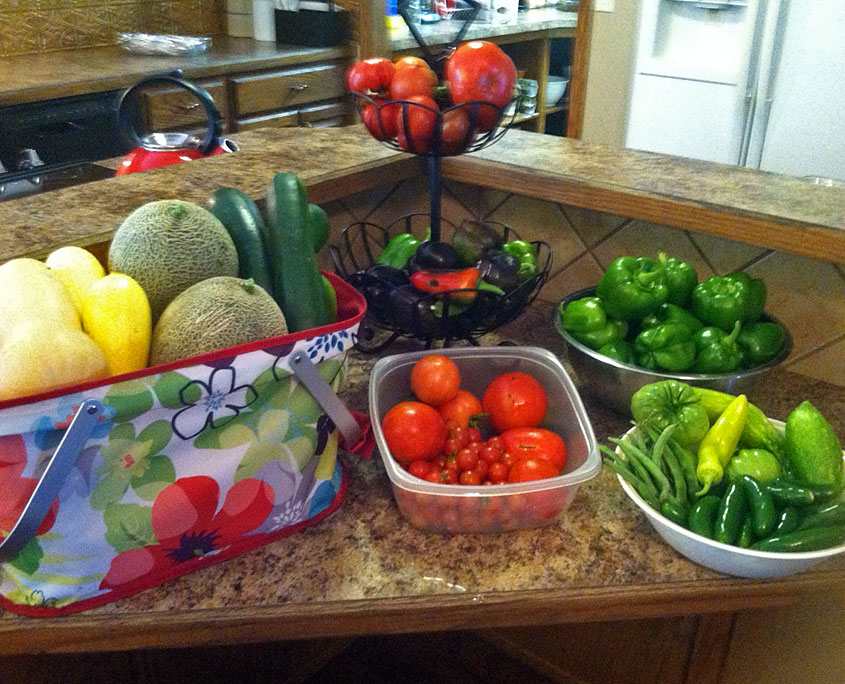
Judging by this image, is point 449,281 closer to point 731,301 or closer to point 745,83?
point 731,301

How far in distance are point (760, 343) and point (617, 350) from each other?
17 centimetres

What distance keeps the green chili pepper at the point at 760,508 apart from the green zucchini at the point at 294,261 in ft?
1.45

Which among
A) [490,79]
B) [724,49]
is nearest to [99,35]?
[724,49]

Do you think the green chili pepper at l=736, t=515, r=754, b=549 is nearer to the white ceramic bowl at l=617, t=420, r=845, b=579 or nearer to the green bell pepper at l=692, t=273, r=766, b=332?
the white ceramic bowl at l=617, t=420, r=845, b=579

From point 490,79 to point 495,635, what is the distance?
39.5 inches

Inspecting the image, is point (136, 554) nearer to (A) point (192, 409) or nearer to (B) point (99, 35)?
(A) point (192, 409)

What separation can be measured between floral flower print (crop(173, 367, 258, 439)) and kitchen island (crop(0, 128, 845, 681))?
174 mm

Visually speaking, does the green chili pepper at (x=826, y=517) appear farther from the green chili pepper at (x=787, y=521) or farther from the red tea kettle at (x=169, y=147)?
the red tea kettle at (x=169, y=147)

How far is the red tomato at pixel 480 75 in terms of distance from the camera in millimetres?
915

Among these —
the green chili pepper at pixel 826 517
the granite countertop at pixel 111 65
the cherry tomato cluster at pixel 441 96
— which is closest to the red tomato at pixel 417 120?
the cherry tomato cluster at pixel 441 96

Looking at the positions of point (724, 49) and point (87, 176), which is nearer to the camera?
point (87, 176)

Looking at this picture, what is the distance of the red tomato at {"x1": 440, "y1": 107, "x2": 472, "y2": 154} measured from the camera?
0.93 meters

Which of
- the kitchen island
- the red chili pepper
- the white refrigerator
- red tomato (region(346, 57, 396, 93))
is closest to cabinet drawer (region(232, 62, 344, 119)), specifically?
the white refrigerator

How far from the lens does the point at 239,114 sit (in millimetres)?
2877
